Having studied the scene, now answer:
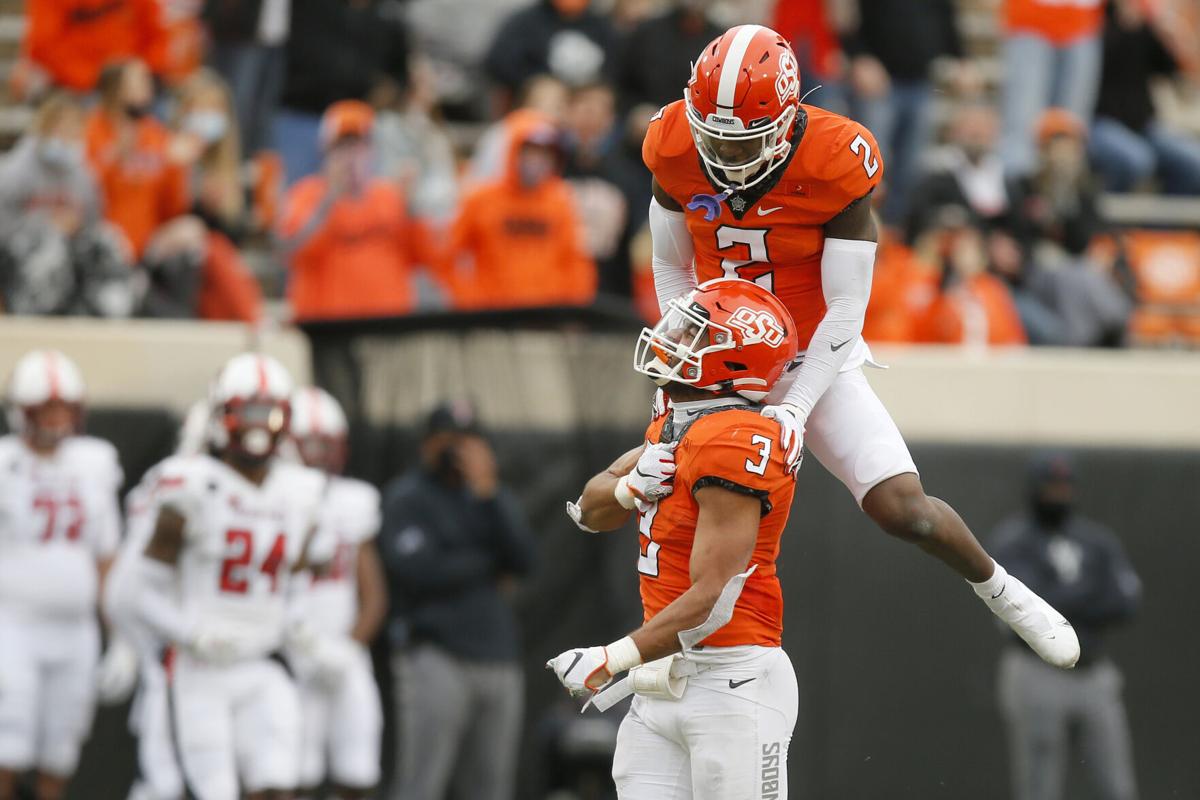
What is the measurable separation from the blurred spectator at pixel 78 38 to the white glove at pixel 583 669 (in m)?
6.65

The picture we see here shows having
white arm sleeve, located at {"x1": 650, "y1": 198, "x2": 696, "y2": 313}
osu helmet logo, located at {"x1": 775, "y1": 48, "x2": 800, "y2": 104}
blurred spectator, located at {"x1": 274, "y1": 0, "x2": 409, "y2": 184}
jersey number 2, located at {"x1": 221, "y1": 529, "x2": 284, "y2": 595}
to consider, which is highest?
blurred spectator, located at {"x1": 274, "y1": 0, "x2": 409, "y2": 184}

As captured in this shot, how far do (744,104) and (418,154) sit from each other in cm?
580

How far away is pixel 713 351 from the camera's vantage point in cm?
453

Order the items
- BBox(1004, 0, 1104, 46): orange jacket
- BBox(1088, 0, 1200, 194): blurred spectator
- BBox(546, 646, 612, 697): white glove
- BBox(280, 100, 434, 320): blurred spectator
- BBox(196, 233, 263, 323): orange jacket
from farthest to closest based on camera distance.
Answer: BBox(1088, 0, 1200, 194): blurred spectator → BBox(1004, 0, 1104, 46): orange jacket → BBox(196, 233, 263, 323): orange jacket → BBox(280, 100, 434, 320): blurred spectator → BBox(546, 646, 612, 697): white glove

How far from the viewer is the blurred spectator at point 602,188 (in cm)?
1007

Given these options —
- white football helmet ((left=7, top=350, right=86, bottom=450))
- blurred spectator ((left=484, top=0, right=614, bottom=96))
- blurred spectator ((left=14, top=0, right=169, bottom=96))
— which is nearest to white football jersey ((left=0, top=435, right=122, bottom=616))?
white football helmet ((left=7, top=350, right=86, bottom=450))

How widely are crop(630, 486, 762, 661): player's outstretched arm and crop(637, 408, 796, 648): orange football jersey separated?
39mm

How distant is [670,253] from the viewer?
5.13 m

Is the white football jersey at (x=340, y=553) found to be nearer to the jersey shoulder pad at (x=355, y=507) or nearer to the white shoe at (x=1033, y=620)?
the jersey shoulder pad at (x=355, y=507)

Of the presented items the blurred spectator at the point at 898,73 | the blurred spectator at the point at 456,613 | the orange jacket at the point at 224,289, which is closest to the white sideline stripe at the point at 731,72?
the blurred spectator at the point at 456,613

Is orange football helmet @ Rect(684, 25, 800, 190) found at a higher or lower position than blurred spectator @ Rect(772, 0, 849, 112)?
lower

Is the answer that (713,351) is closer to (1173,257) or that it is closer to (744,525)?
(744,525)

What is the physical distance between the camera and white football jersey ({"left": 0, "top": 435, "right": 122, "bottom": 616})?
28.7ft

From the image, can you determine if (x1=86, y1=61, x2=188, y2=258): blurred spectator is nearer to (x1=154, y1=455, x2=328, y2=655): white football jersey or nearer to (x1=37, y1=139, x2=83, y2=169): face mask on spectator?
(x1=37, y1=139, x2=83, y2=169): face mask on spectator
